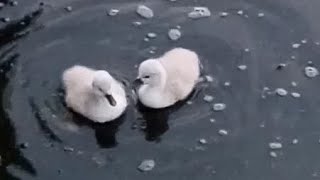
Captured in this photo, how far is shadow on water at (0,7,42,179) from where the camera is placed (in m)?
4.05

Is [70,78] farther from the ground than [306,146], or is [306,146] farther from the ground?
[70,78]

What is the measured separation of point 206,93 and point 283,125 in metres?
→ 0.37

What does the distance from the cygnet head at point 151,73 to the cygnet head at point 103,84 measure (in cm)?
14

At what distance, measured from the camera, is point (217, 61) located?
4.46 meters

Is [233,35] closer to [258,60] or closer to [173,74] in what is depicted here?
[258,60]

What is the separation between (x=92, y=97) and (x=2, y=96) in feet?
1.44

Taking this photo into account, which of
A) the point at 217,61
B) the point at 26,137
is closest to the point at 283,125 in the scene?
the point at 217,61

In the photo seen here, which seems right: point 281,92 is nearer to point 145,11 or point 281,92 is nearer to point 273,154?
point 273,154

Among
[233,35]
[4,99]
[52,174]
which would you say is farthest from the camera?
[233,35]

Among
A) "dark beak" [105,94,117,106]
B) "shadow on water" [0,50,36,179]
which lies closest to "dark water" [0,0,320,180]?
"shadow on water" [0,50,36,179]

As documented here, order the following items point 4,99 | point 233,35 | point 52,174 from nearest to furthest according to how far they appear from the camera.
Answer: point 52,174
point 4,99
point 233,35

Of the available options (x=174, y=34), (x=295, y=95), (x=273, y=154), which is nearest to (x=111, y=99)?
(x=174, y=34)

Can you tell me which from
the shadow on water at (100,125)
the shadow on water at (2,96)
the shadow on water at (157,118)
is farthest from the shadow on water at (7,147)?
the shadow on water at (157,118)

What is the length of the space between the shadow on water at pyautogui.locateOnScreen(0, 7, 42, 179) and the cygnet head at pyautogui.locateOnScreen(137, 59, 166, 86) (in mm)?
600
